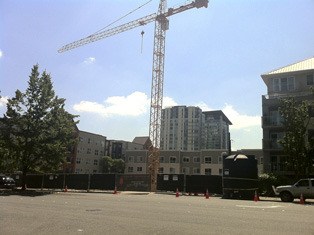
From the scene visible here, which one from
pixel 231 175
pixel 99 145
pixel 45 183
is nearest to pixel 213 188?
pixel 231 175

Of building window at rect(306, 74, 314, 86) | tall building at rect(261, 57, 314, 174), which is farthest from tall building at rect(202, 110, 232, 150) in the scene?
building window at rect(306, 74, 314, 86)

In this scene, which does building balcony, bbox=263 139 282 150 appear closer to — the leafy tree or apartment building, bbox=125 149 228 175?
apartment building, bbox=125 149 228 175

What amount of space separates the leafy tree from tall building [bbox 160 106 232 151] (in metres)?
93.9

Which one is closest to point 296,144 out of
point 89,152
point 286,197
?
point 286,197

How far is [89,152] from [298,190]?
7211cm

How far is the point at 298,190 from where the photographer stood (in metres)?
25.7

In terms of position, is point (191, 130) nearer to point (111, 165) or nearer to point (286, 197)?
point (111, 165)

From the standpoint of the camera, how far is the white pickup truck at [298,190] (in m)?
25.3

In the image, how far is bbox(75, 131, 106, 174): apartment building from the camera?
288 feet

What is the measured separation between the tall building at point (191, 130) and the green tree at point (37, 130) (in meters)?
150

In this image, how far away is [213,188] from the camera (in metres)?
33.8

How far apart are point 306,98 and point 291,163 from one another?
447 inches

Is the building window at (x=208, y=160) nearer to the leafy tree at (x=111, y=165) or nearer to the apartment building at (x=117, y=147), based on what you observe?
the leafy tree at (x=111, y=165)

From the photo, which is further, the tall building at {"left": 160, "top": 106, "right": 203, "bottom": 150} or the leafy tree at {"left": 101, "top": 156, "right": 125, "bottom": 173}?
the tall building at {"left": 160, "top": 106, "right": 203, "bottom": 150}
